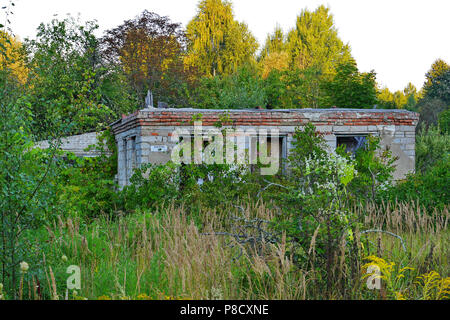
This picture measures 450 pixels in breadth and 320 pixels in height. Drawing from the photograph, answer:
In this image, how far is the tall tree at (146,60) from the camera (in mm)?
28797

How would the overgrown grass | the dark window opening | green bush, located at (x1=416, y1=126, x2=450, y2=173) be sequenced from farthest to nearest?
green bush, located at (x1=416, y1=126, x2=450, y2=173)
the dark window opening
the overgrown grass

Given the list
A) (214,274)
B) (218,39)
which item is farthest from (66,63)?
(214,274)

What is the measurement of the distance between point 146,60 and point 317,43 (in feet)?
51.4

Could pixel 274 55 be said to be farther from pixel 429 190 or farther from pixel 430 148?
pixel 429 190

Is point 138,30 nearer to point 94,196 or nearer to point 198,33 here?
point 198,33

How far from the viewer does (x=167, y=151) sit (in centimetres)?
1230

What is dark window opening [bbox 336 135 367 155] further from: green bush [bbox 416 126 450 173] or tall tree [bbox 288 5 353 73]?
tall tree [bbox 288 5 353 73]

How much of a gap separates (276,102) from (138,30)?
977 cm

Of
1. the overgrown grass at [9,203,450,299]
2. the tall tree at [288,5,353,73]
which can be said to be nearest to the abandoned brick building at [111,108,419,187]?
the overgrown grass at [9,203,450,299]

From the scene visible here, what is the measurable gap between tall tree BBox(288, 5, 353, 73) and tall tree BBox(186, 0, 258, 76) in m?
3.75

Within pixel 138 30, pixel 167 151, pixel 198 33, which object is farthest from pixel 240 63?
pixel 167 151

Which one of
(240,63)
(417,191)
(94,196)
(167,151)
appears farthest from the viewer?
(240,63)

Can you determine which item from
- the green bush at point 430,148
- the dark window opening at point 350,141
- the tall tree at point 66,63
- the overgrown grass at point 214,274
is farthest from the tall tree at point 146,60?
the overgrown grass at point 214,274

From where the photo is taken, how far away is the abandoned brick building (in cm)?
1226
